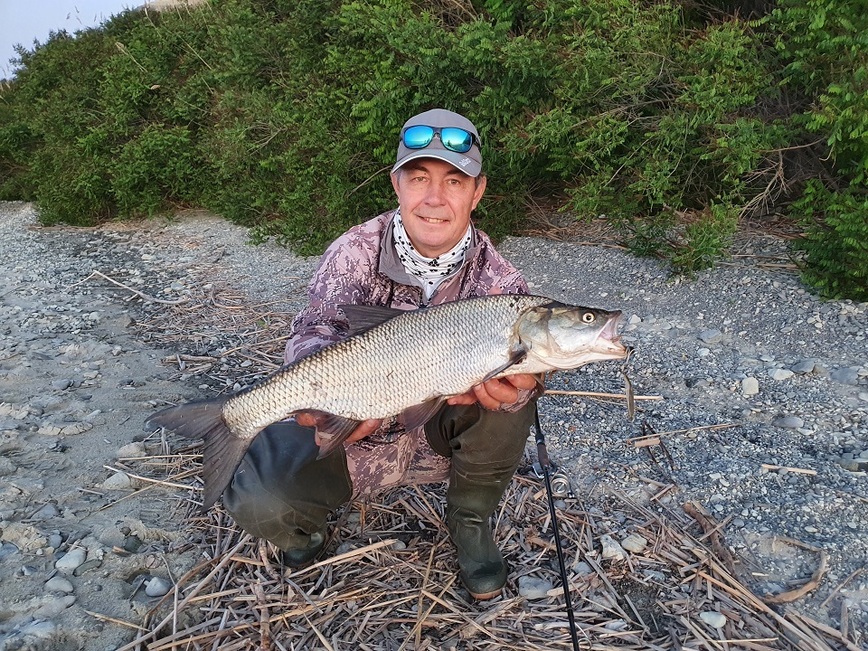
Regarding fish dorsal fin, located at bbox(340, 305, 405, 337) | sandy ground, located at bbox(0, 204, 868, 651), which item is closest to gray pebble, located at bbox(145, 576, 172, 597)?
sandy ground, located at bbox(0, 204, 868, 651)

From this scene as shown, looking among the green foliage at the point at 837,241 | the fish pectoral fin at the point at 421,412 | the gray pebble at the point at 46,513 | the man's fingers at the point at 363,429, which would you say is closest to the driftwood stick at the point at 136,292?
the gray pebble at the point at 46,513

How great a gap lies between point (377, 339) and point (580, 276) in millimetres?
4036

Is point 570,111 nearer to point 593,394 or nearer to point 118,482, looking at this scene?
point 593,394

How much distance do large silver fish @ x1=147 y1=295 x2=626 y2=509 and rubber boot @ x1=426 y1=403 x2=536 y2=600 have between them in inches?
11.5

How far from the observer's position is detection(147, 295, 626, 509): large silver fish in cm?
234

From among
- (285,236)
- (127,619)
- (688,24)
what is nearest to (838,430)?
(127,619)

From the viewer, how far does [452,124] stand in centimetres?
284

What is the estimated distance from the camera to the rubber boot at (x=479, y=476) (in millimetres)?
2562

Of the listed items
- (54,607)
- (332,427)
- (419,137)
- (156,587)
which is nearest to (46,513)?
(54,607)

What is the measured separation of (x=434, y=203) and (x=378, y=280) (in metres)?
0.46

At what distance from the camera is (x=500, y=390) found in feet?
8.01

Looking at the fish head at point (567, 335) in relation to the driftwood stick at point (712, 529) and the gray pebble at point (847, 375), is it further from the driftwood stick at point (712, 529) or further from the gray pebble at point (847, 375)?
the gray pebble at point (847, 375)

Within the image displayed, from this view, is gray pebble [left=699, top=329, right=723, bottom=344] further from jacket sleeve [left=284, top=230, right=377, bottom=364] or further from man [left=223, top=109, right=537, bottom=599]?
jacket sleeve [left=284, top=230, right=377, bottom=364]

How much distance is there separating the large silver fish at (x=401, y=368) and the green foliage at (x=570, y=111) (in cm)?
327
